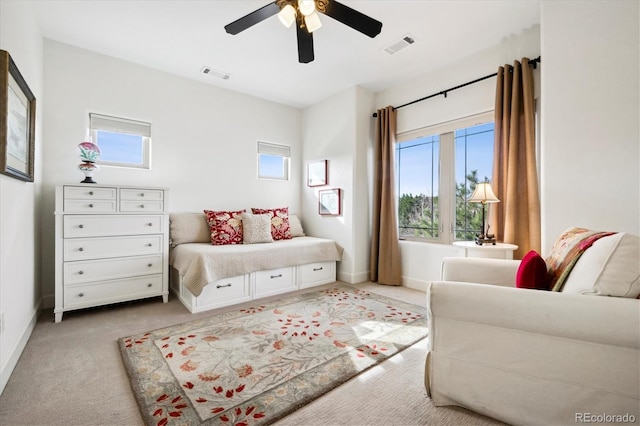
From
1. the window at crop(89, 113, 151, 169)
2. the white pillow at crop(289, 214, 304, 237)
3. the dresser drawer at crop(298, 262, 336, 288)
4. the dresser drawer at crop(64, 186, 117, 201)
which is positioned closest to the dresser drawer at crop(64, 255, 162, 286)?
A: the dresser drawer at crop(64, 186, 117, 201)

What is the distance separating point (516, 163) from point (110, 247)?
12.8 ft

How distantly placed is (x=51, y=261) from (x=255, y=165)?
8.30ft

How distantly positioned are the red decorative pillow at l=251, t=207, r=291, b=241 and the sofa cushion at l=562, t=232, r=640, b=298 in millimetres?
3182

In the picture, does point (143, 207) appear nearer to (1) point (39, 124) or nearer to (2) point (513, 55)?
(1) point (39, 124)

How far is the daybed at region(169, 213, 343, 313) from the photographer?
109 inches

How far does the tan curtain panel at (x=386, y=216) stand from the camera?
3744 millimetres

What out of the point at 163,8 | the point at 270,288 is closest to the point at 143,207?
the point at 270,288

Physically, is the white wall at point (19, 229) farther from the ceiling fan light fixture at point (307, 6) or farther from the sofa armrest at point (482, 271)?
the sofa armrest at point (482, 271)

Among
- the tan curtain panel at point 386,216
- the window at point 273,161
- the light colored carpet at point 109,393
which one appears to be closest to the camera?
the light colored carpet at point 109,393

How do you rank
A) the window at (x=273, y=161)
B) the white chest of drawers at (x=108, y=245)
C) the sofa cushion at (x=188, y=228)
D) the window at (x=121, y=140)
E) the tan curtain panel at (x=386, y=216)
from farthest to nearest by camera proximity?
the window at (x=273, y=161) < the tan curtain panel at (x=386, y=216) < the sofa cushion at (x=188, y=228) < the window at (x=121, y=140) < the white chest of drawers at (x=108, y=245)

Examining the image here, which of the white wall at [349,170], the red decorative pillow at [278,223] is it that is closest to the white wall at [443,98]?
the white wall at [349,170]

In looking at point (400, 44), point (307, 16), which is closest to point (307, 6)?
point (307, 16)

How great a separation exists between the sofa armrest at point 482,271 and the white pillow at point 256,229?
225cm

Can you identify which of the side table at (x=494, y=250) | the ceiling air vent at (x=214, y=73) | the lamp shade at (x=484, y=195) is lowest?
the side table at (x=494, y=250)
